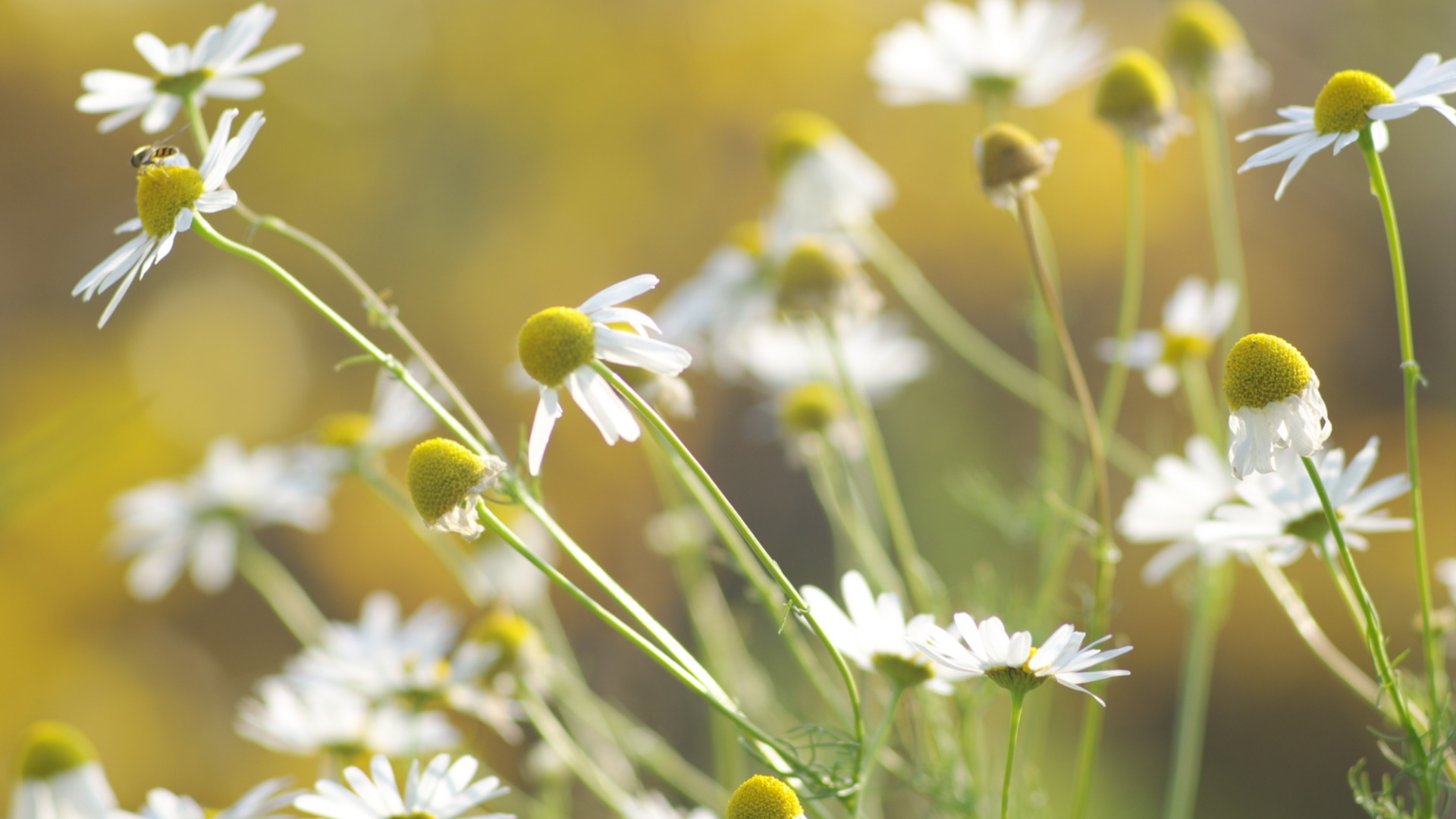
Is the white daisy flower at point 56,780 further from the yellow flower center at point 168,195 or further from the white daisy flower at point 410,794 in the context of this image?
the yellow flower center at point 168,195

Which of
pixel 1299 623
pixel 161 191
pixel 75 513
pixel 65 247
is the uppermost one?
pixel 65 247

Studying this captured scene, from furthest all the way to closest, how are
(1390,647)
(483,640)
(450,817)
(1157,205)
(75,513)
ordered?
(1157,205)
(75,513)
(1390,647)
(483,640)
(450,817)

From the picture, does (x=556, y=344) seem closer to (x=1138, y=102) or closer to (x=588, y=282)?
(x=1138, y=102)

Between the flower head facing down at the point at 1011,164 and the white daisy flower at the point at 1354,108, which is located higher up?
the flower head facing down at the point at 1011,164

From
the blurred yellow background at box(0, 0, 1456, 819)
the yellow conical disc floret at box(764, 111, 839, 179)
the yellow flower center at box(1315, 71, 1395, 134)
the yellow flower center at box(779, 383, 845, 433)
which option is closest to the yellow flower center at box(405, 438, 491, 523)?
the yellow flower center at box(1315, 71, 1395, 134)

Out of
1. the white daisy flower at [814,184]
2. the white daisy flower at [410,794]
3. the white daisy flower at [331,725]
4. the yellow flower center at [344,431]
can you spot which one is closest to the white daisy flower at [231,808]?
the white daisy flower at [410,794]

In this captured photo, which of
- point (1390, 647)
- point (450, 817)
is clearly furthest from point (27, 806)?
point (1390, 647)

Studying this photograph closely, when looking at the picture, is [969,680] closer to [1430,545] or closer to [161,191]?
[161,191]
